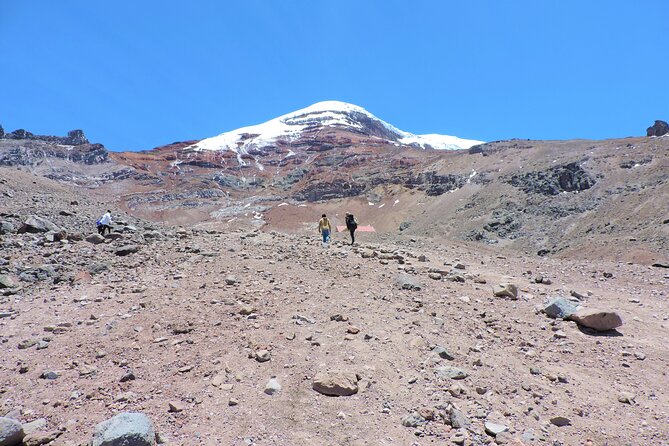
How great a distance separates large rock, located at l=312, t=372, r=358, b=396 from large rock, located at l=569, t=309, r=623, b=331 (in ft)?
15.8

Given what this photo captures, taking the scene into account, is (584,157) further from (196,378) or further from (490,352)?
(196,378)

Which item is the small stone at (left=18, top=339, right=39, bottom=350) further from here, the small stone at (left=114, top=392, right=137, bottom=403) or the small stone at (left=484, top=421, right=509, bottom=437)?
the small stone at (left=484, top=421, right=509, bottom=437)

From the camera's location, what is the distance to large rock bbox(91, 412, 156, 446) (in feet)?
13.7

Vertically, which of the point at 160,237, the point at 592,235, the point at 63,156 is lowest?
the point at 592,235

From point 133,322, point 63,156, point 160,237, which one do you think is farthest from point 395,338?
point 63,156

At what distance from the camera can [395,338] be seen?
6.76 meters

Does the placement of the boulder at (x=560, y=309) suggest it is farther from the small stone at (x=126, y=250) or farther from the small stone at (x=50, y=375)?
the small stone at (x=126, y=250)

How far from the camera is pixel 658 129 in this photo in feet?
204

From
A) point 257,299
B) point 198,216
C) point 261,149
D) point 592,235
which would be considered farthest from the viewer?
point 261,149

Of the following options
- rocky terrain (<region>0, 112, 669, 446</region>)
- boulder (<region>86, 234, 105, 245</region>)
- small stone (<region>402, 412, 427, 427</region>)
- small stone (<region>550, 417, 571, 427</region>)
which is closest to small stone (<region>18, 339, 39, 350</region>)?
rocky terrain (<region>0, 112, 669, 446</region>)

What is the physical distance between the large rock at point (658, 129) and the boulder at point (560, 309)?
229 feet

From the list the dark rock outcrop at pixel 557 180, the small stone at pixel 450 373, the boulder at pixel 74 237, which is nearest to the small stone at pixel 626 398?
the small stone at pixel 450 373

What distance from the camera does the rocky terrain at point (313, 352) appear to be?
4.85 m

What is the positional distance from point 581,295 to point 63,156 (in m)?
114
